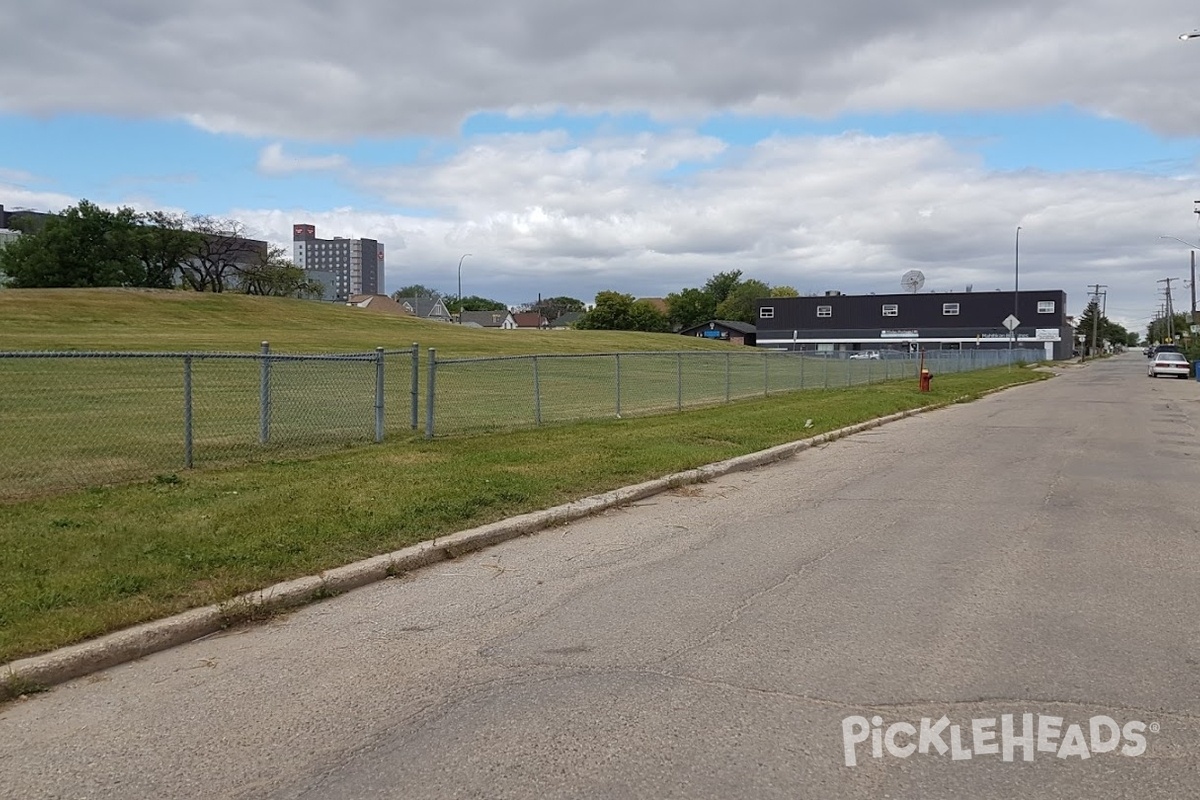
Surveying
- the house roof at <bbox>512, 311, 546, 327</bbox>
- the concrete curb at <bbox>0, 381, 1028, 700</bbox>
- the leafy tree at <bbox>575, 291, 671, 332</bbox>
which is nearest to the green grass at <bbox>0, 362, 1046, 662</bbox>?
the concrete curb at <bbox>0, 381, 1028, 700</bbox>

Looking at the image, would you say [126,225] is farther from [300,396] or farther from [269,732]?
[269,732]

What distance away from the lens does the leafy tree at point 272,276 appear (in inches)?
3538

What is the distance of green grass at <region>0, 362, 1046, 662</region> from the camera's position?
576cm

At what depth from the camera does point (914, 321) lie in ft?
306

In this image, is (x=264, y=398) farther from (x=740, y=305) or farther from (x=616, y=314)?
(x=740, y=305)

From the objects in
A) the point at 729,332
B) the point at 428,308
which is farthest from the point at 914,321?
the point at 428,308

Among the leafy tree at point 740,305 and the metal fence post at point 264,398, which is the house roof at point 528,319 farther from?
the metal fence post at point 264,398

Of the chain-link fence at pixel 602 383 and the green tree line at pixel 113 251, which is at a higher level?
the green tree line at pixel 113 251

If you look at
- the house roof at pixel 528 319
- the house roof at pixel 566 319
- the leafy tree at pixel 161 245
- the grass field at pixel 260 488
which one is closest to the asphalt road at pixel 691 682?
the grass field at pixel 260 488

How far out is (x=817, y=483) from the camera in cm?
1161

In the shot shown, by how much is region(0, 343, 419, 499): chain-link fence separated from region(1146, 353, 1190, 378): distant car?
44.0 meters

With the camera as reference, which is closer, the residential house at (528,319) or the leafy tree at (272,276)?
the leafy tree at (272,276)

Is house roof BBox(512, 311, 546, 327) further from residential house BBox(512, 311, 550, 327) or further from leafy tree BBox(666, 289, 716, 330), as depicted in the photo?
leafy tree BBox(666, 289, 716, 330)

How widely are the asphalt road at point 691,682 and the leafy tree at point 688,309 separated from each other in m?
142
